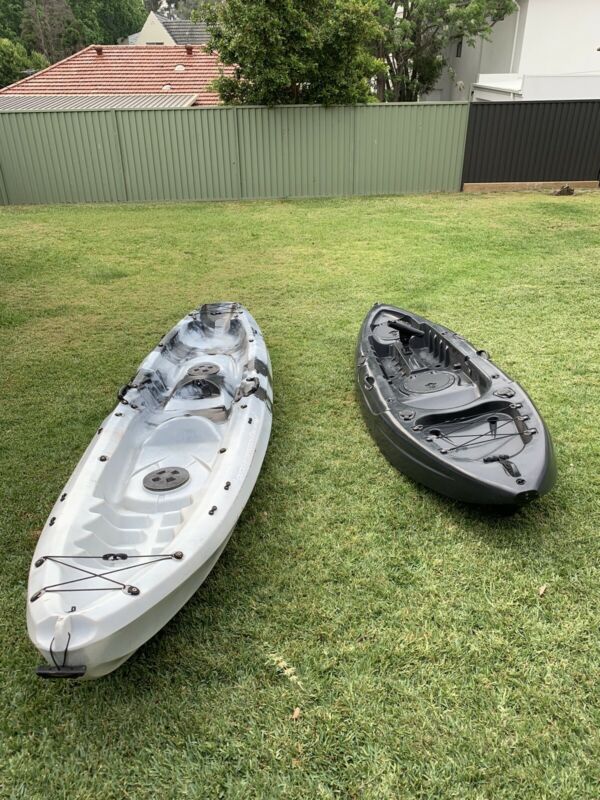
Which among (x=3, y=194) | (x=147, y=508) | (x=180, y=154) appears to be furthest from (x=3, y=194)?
(x=147, y=508)

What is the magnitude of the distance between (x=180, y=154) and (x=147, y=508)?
10.6m

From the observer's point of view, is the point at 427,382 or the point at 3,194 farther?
the point at 3,194

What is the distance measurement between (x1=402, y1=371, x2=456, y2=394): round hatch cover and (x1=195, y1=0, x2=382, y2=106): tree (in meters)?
8.95

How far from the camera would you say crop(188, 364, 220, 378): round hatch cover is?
173 inches

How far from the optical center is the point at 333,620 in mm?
2744

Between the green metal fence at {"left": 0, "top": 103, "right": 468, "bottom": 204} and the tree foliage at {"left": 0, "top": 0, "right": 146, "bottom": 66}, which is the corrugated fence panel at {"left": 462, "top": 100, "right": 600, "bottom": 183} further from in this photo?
the tree foliage at {"left": 0, "top": 0, "right": 146, "bottom": 66}

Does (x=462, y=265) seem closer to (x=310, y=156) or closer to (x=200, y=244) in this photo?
(x=200, y=244)

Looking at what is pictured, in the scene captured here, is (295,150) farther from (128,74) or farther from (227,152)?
(128,74)

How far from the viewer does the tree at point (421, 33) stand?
15703 mm

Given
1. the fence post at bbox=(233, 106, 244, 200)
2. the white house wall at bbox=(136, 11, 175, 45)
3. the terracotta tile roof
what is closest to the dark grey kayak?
→ the fence post at bbox=(233, 106, 244, 200)

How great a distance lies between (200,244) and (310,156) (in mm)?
4276

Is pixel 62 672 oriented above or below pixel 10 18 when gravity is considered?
below

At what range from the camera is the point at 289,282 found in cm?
752

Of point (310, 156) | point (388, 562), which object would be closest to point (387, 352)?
point (388, 562)
